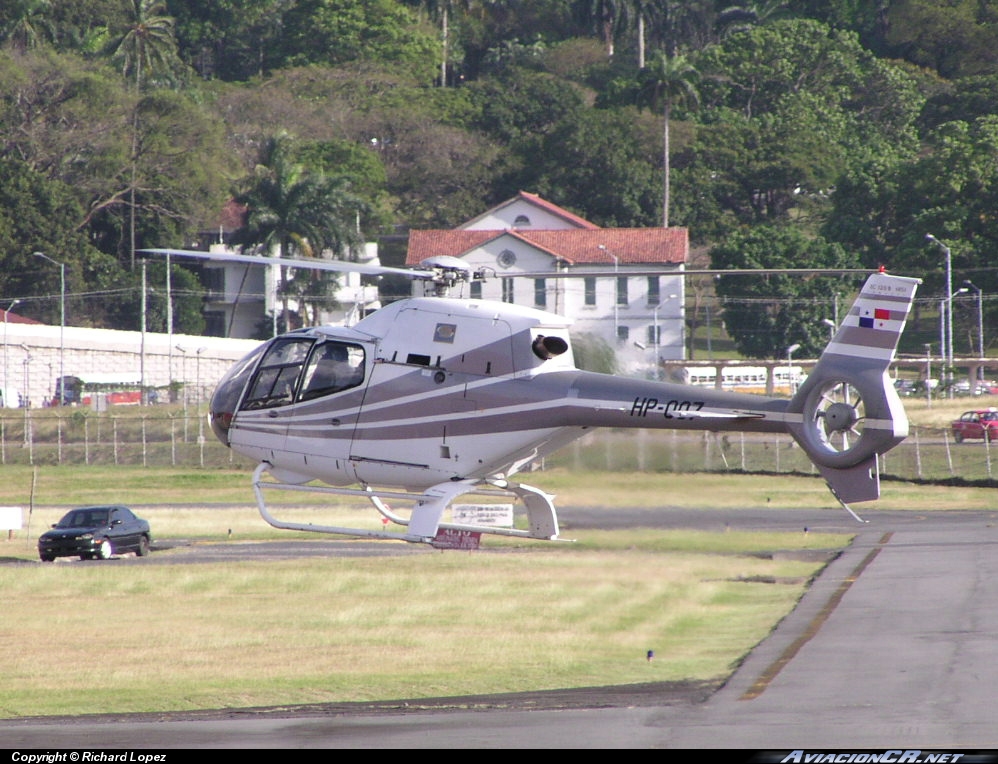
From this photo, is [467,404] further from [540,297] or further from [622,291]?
[540,297]

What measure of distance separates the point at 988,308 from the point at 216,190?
180 feet

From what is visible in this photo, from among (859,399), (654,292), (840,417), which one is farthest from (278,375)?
(654,292)

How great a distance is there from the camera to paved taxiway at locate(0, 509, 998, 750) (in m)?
20.2

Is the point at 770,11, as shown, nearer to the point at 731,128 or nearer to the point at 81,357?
the point at 731,128

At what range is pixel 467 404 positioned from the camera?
19.3m

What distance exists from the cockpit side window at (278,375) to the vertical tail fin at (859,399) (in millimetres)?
6917

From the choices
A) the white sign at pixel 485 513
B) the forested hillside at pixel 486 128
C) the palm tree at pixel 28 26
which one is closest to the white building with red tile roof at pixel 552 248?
the forested hillside at pixel 486 128

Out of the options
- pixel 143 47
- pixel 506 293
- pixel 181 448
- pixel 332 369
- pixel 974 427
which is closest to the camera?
pixel 332 369

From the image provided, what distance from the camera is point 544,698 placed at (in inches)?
951

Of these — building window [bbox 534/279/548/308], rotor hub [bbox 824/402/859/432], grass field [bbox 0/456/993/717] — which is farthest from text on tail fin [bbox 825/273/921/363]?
building window [bbox 534/279/548/308]

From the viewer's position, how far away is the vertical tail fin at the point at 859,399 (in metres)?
17.5

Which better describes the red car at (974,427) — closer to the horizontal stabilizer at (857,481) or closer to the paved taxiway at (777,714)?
the paved taxiway at (777,714)

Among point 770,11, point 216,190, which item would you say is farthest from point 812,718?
point 770,11

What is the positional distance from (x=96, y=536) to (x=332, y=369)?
75.4 feet
